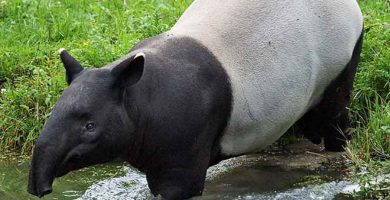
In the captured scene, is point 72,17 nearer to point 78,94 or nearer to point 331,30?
point 331,30

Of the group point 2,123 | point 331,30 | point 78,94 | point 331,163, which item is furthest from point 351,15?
point 2,123

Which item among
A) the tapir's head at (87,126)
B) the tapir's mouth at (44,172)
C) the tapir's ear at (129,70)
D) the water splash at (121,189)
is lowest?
the water splash at (121,189)

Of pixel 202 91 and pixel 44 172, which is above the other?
pixel 202 91

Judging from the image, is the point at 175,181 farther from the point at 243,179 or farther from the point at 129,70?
the point at 243,179

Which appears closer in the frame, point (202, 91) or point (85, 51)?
point (202, 91)

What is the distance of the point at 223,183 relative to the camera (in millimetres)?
6812

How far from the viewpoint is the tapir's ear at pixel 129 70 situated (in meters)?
5.34

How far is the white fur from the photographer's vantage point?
6102mm

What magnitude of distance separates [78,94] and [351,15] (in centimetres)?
241

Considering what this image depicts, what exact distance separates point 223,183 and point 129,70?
175 centimetres

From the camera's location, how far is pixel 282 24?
250 inches

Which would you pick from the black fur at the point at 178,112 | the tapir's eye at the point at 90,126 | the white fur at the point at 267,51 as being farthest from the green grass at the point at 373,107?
the tapir's eye at the point at 90,126

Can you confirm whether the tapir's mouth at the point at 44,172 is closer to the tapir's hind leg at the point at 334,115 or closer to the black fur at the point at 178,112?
the black fur at the point at 178,112

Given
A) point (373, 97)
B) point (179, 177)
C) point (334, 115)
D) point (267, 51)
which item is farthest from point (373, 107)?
point (179, 177)
